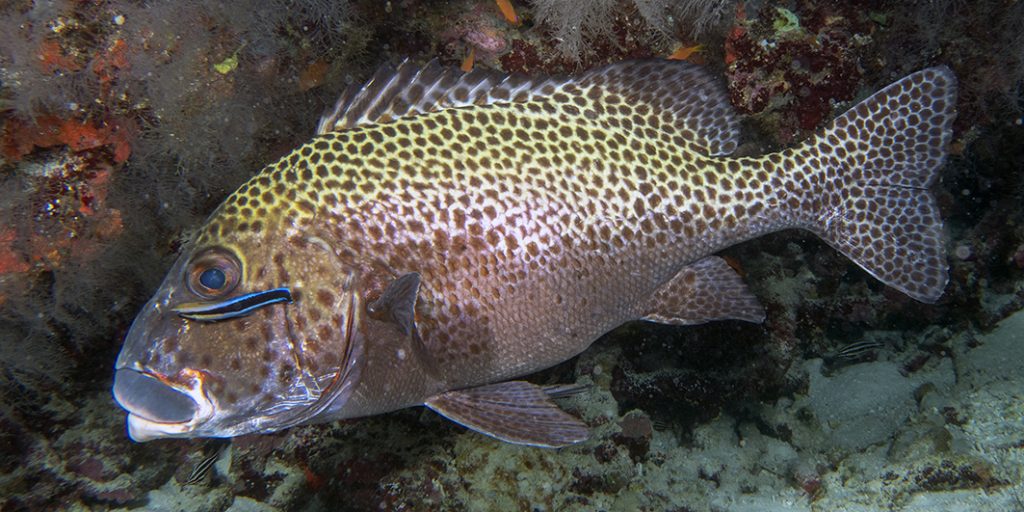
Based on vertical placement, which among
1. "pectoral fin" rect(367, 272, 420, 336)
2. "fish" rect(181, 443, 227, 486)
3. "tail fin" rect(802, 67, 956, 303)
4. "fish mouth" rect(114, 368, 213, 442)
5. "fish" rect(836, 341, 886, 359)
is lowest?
"fish" rect(836, 341, 886, 359)

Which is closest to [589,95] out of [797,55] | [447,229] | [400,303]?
[447,229]

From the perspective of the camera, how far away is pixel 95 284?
3.56m

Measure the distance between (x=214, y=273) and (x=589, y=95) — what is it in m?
2.10

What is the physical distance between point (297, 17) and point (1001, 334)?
626cm

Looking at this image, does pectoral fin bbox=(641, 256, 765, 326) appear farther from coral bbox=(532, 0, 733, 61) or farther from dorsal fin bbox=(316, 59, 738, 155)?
coral bbox=(532, 0, 733, 61)

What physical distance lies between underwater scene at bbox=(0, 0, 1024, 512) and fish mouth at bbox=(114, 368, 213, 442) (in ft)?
0.04

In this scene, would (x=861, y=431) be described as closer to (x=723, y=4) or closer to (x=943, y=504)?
(x=943, y=504)

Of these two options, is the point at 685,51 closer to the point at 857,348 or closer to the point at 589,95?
the point at 589,95

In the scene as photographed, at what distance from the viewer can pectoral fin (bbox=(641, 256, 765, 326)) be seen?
3.11 m

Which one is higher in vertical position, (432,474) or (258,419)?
(258,419)

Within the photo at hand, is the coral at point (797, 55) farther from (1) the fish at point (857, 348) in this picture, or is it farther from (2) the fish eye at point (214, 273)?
(2) the fish eye at point (214, 273)

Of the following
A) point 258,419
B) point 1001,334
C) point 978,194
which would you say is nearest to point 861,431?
point 1001,334

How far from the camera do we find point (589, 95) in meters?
3.00

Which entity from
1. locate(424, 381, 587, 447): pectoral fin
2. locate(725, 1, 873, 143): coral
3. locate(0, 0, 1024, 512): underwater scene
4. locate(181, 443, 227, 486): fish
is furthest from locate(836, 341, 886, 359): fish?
locate(181, 443, 227, 486): fish
